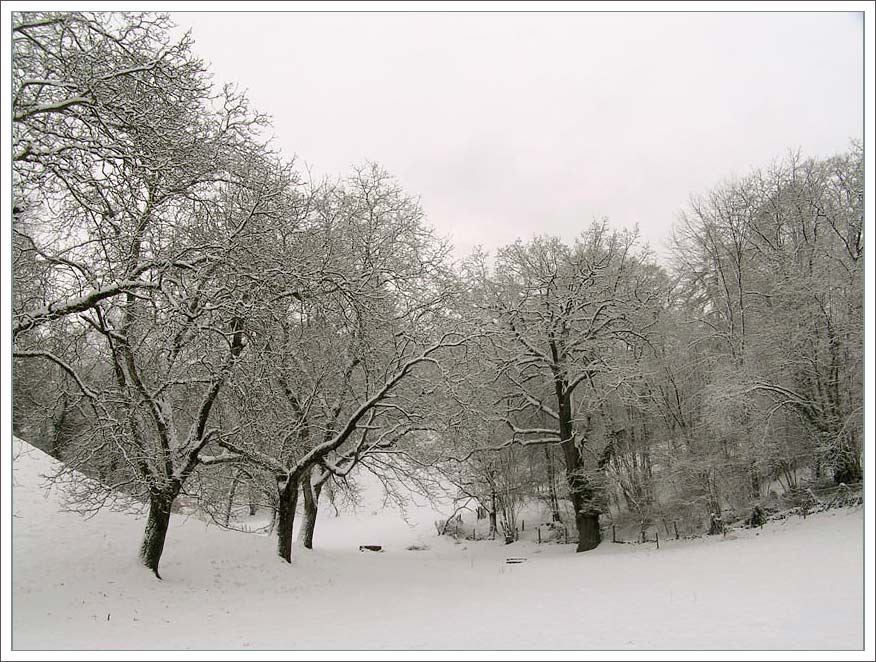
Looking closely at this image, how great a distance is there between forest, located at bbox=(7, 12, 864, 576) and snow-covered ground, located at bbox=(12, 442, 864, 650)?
88cm

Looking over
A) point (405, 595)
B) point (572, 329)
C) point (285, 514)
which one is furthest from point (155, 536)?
point (572, 329)

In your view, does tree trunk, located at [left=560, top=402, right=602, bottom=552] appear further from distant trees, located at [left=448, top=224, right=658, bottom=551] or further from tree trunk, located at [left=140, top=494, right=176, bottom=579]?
tree trunk, located at [left=140, top=494, right=176, bottom=579]

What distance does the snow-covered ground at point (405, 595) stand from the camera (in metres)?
7.36

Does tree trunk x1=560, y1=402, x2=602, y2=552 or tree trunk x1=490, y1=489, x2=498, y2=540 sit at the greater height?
tree trunk x1=560, y1=402, x2=602, y2=552

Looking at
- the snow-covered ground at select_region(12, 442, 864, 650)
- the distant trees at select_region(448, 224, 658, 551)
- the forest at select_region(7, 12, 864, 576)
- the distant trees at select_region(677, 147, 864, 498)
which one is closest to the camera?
the snow-covered ground at select_region(12, 442, 864, 650)

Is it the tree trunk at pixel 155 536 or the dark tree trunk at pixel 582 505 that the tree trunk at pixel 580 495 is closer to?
the dark tree trunk at pixel 582 505

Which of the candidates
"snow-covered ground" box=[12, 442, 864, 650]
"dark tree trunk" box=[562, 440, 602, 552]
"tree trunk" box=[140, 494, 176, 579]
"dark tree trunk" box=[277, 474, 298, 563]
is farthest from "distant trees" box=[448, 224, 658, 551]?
"tree trunk" box=[140, 494, 176, 579]

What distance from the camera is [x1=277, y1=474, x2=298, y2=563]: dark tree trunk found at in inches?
530

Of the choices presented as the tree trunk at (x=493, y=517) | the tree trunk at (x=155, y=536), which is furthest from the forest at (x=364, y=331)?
the tree trunk at (x=493, y=517)

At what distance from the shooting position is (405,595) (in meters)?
11.7

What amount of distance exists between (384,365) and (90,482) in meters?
6.86

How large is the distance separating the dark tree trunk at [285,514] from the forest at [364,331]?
60 mm

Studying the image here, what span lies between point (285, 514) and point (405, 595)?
12.2ft

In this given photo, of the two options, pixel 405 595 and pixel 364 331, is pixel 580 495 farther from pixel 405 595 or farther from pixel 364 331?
pixel 364 331
